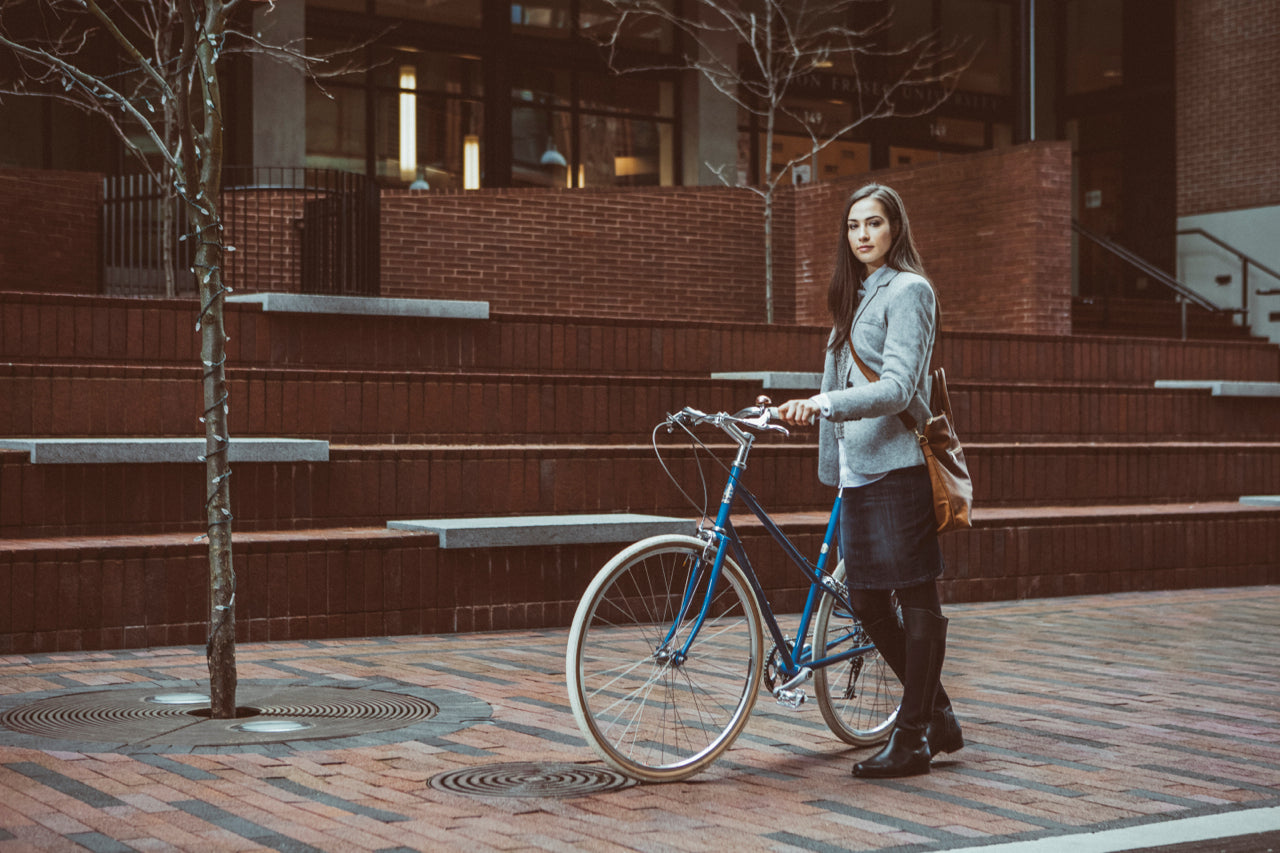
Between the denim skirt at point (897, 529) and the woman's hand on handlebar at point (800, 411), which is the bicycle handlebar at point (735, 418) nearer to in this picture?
the woman's hand on handlebar at point (800, 411)

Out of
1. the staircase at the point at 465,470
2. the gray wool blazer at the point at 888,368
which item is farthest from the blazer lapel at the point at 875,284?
the staircase at the point at 465,470

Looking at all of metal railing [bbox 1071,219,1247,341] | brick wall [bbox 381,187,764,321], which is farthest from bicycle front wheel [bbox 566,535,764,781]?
metal railing [bbox 1071,219,1247,341]

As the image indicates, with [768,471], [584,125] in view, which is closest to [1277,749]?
[768,471]

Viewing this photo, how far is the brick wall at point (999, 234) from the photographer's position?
1354 centimetres

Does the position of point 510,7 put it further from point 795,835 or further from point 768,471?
point 795,835

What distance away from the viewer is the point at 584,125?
2211 cm

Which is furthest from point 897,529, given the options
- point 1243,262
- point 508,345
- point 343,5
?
point 343,5

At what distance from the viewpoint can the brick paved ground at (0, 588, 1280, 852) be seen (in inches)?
151

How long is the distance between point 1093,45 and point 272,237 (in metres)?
17.5

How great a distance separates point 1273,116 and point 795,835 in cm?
1728

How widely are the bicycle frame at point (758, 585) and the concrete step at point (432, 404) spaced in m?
4.40

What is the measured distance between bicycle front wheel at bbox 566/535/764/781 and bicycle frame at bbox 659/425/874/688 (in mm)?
17

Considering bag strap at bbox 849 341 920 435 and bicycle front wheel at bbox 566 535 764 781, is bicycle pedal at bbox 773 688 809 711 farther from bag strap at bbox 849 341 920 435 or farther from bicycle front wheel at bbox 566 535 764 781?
bag strap at bbox 849 341 920 435

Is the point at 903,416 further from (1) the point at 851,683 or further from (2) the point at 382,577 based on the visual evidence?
(2) the point at 382,577
